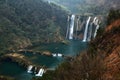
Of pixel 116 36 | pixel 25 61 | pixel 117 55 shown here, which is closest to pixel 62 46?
pixel 25 61

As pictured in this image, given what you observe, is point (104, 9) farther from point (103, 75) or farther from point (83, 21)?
point (103, 75)

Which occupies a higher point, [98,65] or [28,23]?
[28,23]

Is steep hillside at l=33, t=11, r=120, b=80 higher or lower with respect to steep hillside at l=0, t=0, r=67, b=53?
lower

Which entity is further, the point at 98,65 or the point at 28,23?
the point at 28,23

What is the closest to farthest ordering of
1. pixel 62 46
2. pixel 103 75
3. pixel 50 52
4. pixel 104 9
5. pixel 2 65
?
pixel 103 75 < pixel 2 65 < pixel 50 52 < pixel 62 46 < pixel 104 9

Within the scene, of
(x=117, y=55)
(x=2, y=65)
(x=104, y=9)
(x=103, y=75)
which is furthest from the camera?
(x=104, y=9)

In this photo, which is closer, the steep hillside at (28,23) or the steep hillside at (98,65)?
the steep hillside at (98,65)

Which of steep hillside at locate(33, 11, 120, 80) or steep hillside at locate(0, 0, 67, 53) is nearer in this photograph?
steep hillside at locate(33, 11, 120, 80)

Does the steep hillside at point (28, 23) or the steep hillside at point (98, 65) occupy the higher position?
the steep hillside at point (28, 23)
